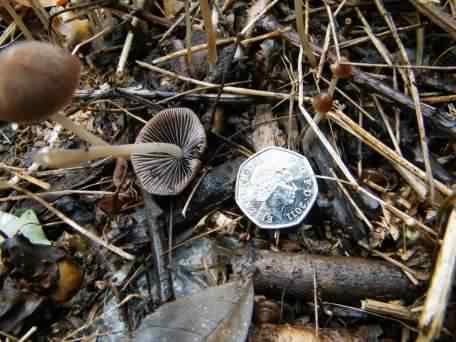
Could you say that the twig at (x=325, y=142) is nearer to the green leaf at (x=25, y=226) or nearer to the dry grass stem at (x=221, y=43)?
the dry grass stem at (x=221, y=43)

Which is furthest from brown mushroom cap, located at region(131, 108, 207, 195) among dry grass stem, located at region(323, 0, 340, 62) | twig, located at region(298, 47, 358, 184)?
dry grass stem, located at region(323, 0, 340, 62)

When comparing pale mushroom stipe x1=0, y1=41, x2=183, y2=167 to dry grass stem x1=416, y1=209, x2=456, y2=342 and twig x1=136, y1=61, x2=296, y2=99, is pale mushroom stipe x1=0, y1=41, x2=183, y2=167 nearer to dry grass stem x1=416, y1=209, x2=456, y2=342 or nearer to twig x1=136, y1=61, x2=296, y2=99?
twig x1=136, y1=61, x2=296, y2=99

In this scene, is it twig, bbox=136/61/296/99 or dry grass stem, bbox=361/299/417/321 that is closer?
dry grass stem, bbox=361/299/417/321

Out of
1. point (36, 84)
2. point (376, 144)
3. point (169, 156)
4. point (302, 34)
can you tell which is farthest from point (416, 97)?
point (36, 84)

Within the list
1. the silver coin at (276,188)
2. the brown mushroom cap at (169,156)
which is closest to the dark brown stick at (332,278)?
the silver coin at (276,188)

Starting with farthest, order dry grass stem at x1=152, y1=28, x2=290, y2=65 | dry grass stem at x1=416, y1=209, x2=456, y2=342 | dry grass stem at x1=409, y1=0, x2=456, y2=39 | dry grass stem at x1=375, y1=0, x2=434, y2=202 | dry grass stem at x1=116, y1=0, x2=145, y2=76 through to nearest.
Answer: dry grass stem at x1=116, y1=0, x2=145, y2=76 → dry grass stem at x1=152, y1=28, x2=290, y2=65 → dry grass stem at x1=409, y1=0, x2=456, y2=39 → dry grass stem at x1=375, y1=0, x2=434, y2=202 → dry grass stem at x1=416, y1=209, x2=456, y2=342

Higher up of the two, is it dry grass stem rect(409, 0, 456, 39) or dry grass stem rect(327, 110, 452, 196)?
dry grass stem rect(409, 0, 456, 39)

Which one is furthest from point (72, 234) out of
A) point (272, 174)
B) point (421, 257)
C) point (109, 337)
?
point (421, 257)
